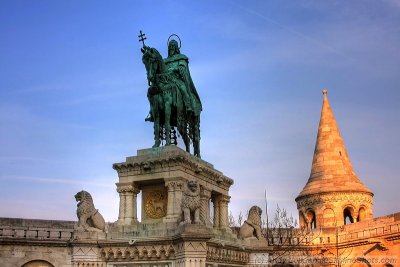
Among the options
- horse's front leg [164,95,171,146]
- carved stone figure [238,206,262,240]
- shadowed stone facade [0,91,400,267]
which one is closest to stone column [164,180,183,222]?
shadowed stone facade [0,91,400,267]

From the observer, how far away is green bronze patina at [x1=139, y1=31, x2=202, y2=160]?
17.4 m

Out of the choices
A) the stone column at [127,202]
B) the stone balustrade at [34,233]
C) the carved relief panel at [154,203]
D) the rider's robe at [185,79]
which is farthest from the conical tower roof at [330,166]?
the stone column at [127,202]

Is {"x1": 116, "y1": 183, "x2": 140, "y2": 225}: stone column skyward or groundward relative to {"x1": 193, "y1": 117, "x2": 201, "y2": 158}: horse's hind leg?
groundward

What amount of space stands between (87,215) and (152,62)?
504cm

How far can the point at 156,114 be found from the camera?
1758cm

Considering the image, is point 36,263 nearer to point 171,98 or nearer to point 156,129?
point 156,129

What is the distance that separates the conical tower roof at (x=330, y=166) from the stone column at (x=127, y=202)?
21.0 metres

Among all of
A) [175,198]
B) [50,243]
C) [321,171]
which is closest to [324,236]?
[321,171]

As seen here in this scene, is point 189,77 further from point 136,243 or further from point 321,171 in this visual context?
point 321,171

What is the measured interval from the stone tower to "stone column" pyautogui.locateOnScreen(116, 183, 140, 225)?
68.3 ft

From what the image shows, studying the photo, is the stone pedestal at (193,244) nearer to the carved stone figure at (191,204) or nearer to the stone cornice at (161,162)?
the carved stone figure at (191,204)

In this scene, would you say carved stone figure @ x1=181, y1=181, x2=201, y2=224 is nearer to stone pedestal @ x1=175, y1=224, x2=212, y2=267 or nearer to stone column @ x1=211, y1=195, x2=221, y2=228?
stone pedestal @ x1=175, y1=224, x2=212, y2=267

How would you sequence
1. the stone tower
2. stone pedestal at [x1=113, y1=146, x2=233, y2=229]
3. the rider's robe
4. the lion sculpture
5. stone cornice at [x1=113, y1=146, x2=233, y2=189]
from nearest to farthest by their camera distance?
stone pedestal at [x1=113, y1=146, x2=233, y2=229] → stone cornice at [x1=113, y1=146, x2=233, y2=189] → the lion sculpture → the rider's robe → the stone tower

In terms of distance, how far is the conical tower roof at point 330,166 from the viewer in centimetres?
3553
